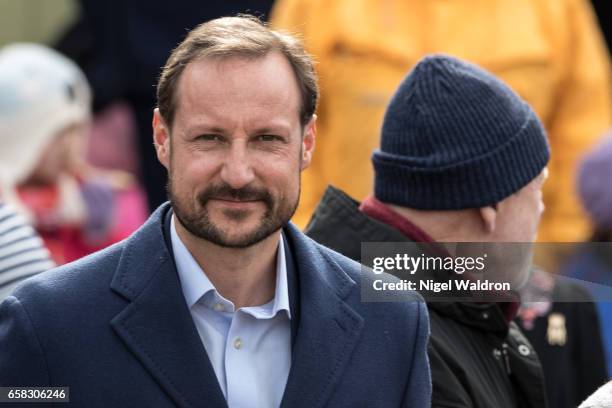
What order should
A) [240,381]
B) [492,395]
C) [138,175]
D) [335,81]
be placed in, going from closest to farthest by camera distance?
[240,381] < [492,395] < [335,81] < [138,175]

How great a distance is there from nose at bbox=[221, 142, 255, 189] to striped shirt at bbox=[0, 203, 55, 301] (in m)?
1.03

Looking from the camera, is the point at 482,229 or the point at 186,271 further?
the point at 482,229

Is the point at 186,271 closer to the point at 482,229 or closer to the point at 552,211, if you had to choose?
the point at 482,229

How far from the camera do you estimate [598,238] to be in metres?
6.29

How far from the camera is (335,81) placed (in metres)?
6.88

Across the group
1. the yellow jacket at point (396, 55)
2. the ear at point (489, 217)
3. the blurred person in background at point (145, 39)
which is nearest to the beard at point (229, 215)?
the ear at point (489, 217)

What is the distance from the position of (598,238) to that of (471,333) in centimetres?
197

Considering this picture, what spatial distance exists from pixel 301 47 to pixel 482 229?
3.16ft

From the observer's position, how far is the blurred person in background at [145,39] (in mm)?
8672

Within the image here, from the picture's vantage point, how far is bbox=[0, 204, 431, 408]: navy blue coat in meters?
3.52

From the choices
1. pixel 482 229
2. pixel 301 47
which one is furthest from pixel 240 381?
pixel 482 229

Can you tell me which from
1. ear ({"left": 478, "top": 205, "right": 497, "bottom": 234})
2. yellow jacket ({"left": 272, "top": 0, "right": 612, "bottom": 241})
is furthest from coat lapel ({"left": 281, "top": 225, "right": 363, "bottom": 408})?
yellow jacket ({"left": 272, "top": 0, "right": 612, "bottom": 241})

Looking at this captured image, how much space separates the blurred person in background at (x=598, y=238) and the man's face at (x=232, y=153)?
2207 millimetres

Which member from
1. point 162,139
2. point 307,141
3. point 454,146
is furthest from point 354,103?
point 162,139
